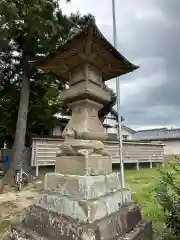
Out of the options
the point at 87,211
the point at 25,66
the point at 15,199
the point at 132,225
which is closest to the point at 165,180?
the point at 132,225

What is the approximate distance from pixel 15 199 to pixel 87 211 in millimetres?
4161

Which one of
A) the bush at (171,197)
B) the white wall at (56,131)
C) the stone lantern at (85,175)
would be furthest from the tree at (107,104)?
the white wall at (56,131)

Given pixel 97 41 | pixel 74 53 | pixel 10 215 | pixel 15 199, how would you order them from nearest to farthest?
pixel 97 41, pixel 74 53, pixel 10 215, pixel 15 199

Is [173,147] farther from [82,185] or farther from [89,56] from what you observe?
[82,185]

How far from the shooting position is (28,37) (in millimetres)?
7586

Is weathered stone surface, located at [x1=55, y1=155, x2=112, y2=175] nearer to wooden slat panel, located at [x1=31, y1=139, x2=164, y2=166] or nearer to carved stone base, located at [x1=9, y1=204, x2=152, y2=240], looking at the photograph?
carved stone base, located at [x1=9, y1=204, x2=152, y2=240]

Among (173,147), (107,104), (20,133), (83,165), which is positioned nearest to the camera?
(83,165)

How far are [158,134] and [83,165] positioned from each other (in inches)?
1271

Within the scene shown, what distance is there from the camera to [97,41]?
7.82 ft

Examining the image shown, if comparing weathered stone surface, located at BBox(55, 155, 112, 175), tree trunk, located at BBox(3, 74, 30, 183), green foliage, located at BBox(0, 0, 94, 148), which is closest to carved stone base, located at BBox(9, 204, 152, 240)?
weathered stone surface, located at BBox(55, 155, 112, 175)

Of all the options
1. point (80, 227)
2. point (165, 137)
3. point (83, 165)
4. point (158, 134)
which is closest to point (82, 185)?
point (83, 165)

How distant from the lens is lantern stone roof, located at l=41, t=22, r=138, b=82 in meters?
2.33

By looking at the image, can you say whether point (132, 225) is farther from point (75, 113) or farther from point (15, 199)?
point (15, 199)

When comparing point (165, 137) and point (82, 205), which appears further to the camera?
point (165, 137)
